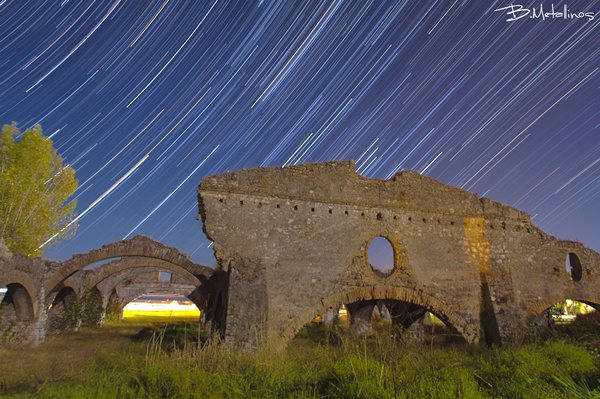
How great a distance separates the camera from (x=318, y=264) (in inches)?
380

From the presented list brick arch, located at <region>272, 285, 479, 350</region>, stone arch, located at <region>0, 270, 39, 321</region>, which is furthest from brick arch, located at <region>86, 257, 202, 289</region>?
brick arch, located at <region>272, 285, 479, 350</region>

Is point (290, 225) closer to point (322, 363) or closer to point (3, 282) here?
point (322, 363)

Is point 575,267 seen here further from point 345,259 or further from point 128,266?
point 128,266

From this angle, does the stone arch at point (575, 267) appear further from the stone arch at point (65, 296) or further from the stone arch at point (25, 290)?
the stone arch at point (65, 296)

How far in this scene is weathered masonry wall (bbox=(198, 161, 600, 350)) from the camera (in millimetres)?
9086

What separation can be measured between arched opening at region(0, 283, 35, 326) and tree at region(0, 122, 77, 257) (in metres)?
4.74

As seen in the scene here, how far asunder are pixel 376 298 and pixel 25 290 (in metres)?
12.0

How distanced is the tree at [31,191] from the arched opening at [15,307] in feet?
15.6

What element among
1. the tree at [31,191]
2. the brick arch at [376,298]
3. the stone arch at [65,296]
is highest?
the tree at [31,191]

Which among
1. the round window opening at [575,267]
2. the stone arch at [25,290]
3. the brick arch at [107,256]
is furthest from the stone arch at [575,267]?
the stone arch at [25,290]

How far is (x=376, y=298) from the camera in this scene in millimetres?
10031

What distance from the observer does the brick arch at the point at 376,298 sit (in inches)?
352

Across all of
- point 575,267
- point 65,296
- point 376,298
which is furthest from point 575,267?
point 65,296

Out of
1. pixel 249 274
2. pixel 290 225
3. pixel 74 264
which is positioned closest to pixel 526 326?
pixel 290 225
